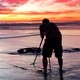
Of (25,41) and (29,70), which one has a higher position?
(29,70)

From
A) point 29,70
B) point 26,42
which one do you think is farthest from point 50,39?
point 26,42

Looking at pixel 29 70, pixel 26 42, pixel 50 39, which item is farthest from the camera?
pixel 26 42

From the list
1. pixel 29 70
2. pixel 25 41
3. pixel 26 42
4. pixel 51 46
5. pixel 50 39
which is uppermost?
pixel 50 39

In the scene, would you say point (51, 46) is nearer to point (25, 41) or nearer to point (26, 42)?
point (26, 42)

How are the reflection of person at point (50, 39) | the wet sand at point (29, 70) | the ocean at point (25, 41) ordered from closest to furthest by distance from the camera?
the wet sand at point (29, 70) → the reflection of person at point (50, 39) → the ocean at point (25, 41)

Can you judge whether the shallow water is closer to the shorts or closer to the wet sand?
the wet sand

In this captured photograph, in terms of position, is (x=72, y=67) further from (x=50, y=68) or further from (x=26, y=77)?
(x=26, y=77)

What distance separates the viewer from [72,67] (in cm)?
1537

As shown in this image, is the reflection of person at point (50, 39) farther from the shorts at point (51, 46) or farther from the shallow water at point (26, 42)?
the shallow water at point (26, 42)

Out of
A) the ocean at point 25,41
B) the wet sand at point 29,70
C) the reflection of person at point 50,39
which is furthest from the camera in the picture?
the ocean at point 25,41

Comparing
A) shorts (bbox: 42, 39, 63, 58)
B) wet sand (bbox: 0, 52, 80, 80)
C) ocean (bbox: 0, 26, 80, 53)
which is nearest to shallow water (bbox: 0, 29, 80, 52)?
ocean (bbox: 0, 26, 80, 53)

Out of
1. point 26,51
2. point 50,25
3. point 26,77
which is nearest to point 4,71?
point 26,77

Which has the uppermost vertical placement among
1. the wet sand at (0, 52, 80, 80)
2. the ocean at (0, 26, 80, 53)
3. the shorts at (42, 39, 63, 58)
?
the shorts at (42, 39, 63, 58)

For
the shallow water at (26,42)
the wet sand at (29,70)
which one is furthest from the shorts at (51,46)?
the shallow water at (26,42)
